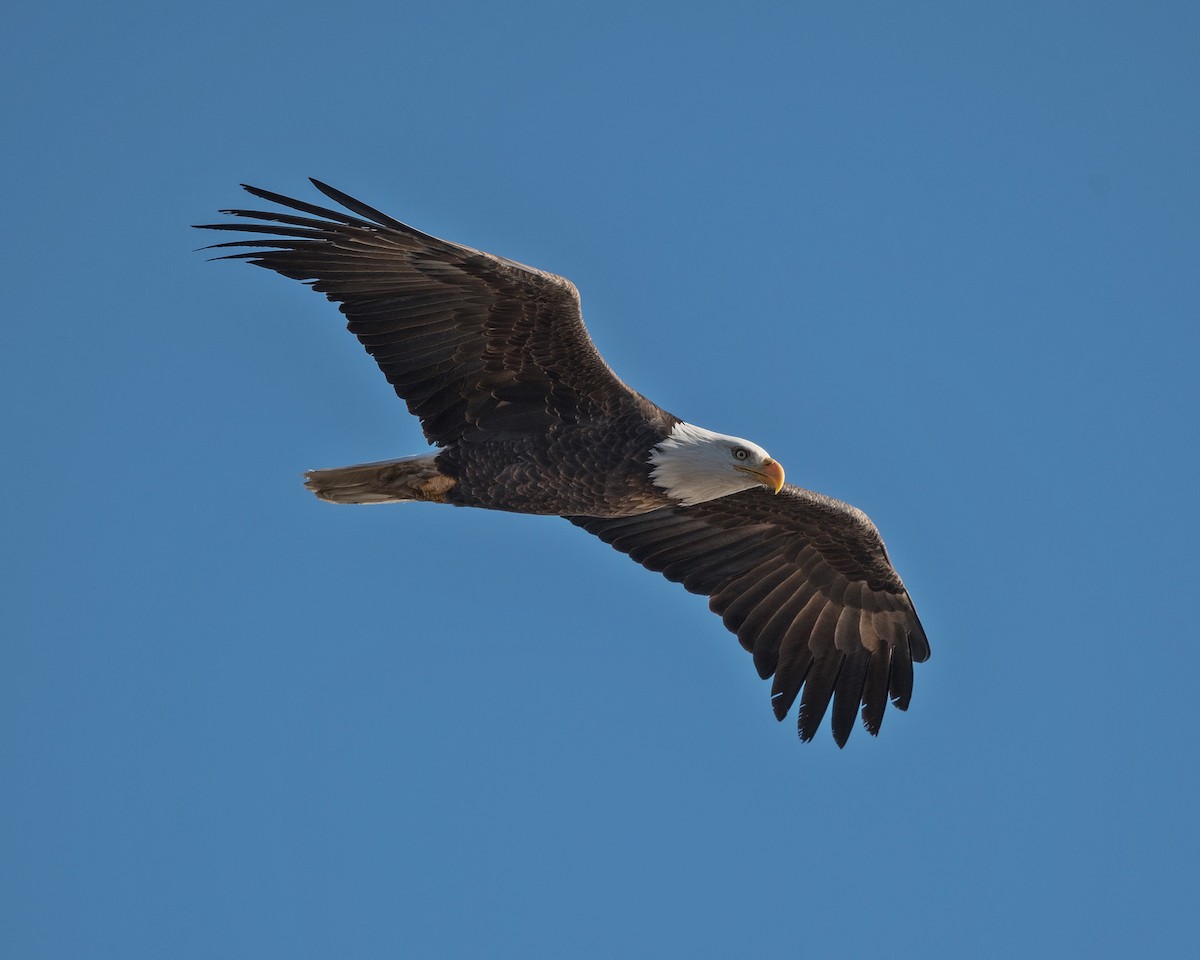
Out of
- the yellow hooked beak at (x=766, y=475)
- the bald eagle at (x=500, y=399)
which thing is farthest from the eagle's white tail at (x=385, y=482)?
the yellow hooked beak at (x=766, y=475)

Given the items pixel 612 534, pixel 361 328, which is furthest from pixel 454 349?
pixel 612 534

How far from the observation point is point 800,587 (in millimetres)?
13523

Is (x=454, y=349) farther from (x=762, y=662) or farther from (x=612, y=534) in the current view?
(x=762, y=662)

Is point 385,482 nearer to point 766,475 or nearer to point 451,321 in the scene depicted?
point 451,321

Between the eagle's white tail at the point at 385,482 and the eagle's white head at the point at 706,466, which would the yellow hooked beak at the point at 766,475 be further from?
the eagle's white tail at the point at 385,482

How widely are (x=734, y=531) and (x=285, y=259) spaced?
4.58 m

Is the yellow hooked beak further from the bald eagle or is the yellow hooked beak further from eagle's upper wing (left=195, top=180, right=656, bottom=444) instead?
eagle's upper wing (left=195, top=180, right=656, bottom=444)

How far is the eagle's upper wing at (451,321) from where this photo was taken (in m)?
10.9

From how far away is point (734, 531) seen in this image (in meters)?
13.4

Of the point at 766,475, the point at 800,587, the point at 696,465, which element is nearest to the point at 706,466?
the point at 696,465

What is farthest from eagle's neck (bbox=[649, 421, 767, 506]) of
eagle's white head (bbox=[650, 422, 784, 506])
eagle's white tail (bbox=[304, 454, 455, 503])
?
eagle's white tail (bbox=[304, 454, 455, 503])

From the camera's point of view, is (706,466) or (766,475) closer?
(706,466)

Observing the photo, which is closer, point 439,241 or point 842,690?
point 439,241

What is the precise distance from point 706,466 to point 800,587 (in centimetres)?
244
